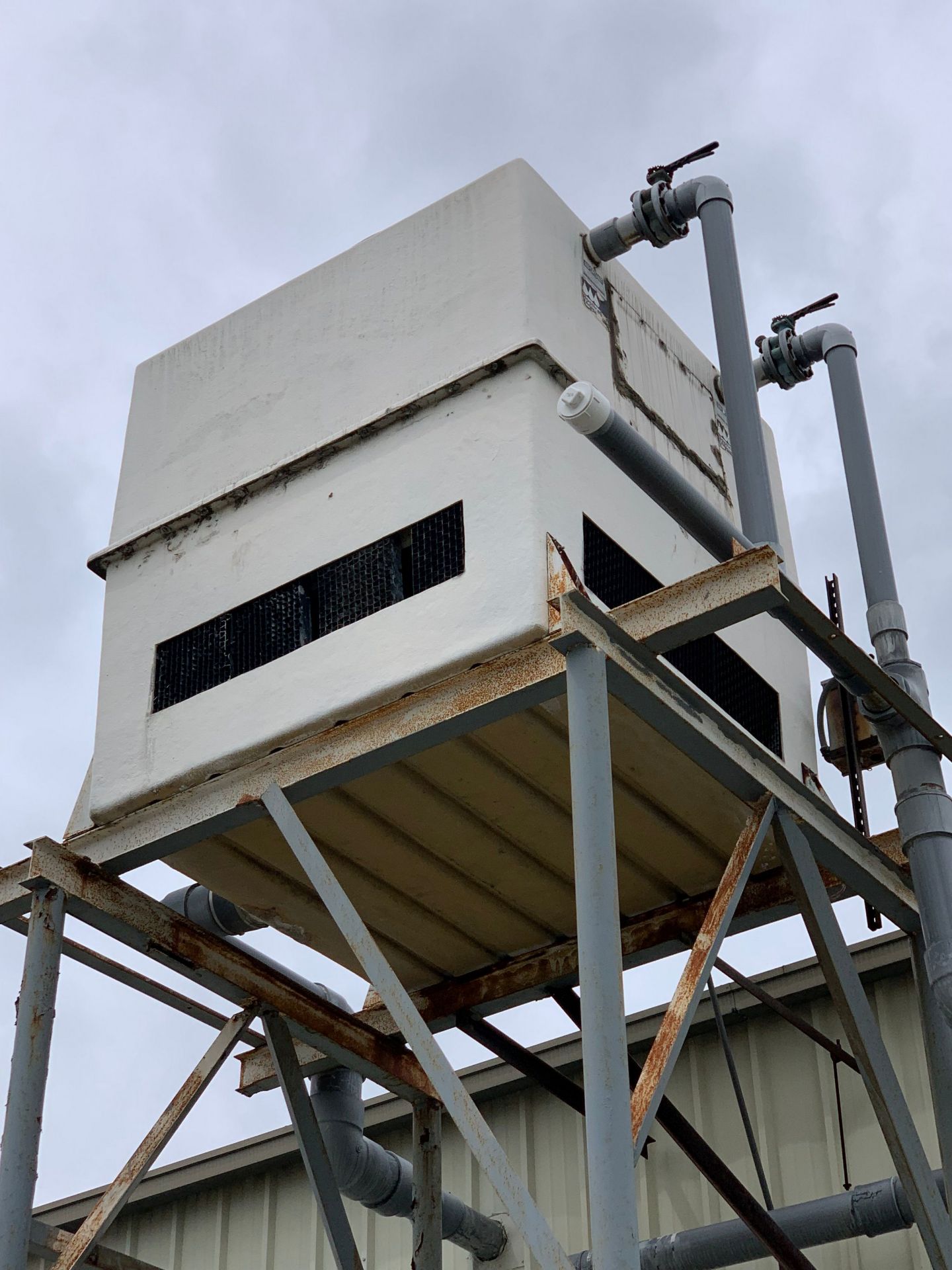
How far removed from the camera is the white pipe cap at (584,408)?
781 cm

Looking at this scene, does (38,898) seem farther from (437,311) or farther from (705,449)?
(705,449)

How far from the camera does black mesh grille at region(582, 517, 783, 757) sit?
30.3ft

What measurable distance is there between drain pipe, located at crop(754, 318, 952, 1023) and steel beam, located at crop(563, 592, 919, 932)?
360 mm

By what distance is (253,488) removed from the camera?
1019cm

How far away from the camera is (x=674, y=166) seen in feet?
35.1

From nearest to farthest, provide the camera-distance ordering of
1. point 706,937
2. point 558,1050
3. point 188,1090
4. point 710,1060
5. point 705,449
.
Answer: point 706,937
point 188,1090
point 705,449
point 710,1060
point 558,1050

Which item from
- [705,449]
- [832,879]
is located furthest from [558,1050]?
[705,449]

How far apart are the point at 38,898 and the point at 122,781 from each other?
0.78 m

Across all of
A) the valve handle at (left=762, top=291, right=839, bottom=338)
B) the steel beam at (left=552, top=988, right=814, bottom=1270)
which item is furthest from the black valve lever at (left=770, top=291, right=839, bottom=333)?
the steel beam at (left=552, top=988, right=814, bottom=1270)

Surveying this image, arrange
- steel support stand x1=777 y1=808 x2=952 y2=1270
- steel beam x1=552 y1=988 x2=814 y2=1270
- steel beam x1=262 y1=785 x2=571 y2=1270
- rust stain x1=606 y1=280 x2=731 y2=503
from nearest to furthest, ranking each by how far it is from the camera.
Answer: steel beam x1=262 y1=785 x2=571 y2=1270 → steel support stand x1=777 y1=808 x2=952 y2=1270 → steel beam x1=552 y1=988 x2=814 y2=1270 → rust stain x1=606 y1=280 x2=731 y2=503

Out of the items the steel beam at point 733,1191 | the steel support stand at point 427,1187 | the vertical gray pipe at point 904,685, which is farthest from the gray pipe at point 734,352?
the steel support stand at point 427,1187

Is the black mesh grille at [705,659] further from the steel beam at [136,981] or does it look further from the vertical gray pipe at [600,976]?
the steel beam at [136,981]

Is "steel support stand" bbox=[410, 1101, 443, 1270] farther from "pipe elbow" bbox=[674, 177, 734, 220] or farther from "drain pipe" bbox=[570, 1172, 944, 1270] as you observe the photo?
"pipe elbow" bbox=[674, 177, 734, 220]

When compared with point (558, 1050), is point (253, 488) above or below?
above
